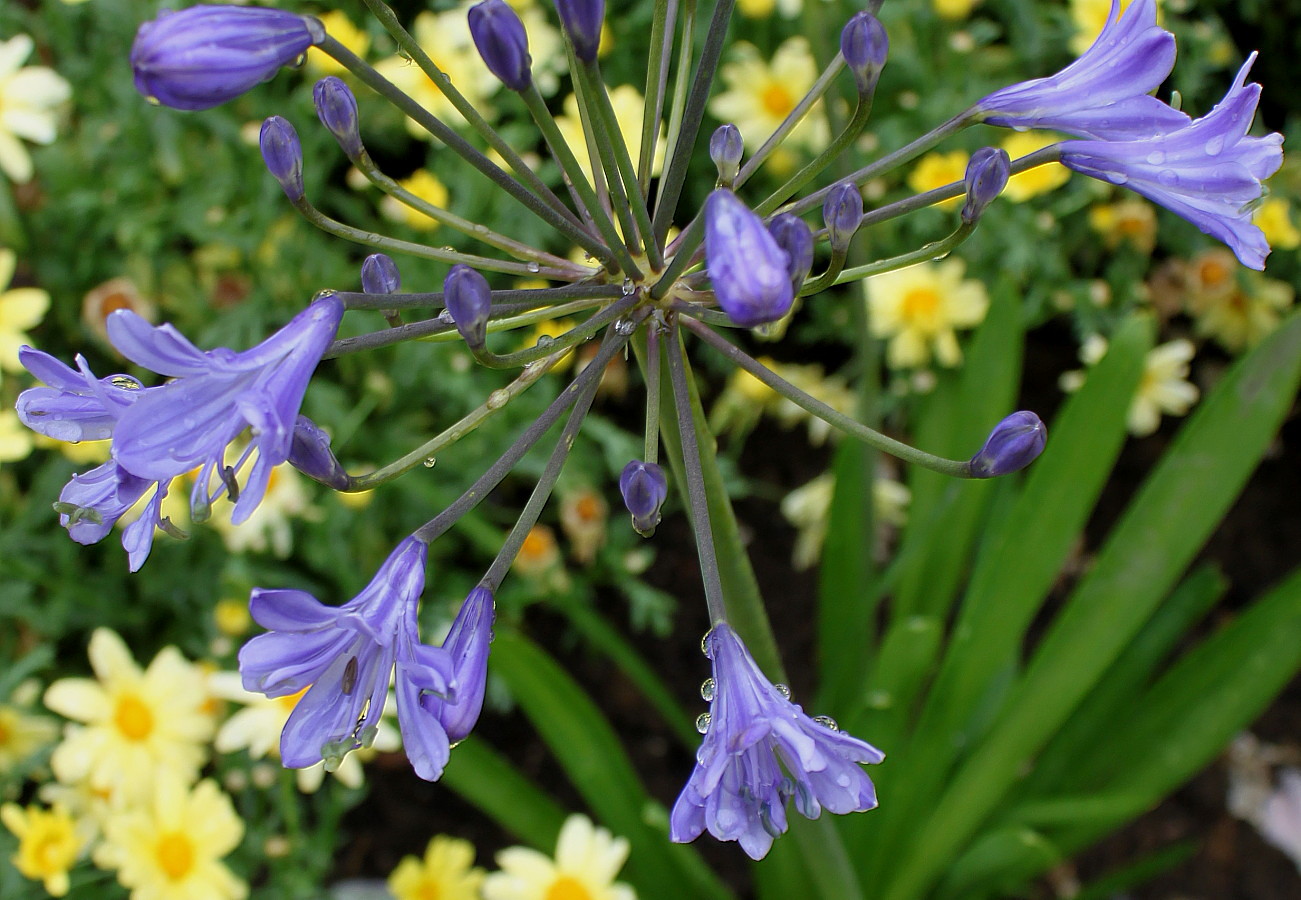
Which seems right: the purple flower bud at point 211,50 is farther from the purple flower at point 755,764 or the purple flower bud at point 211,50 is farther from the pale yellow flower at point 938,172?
the pale yellow flower at point 938,172

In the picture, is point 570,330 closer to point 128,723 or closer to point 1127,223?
point 128,723

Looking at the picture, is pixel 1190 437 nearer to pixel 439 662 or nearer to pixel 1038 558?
pixel 1038 558

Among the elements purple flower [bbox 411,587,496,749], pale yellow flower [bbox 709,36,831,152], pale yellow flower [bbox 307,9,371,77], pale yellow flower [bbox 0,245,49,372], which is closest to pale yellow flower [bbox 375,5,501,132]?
pale yellow flower [bbox 307,9,371,77]

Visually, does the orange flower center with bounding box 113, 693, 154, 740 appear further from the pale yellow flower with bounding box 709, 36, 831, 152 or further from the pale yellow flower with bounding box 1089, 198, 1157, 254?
the pale yellow flower with bounding box 1089, 198, 1157, 254

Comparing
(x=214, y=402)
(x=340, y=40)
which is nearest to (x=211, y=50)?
(x=214, y=402)

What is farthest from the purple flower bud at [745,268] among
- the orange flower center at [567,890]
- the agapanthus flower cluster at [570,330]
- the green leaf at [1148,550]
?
the orange flower center at [567,890]

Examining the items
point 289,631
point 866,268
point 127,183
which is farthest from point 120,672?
point 866,268
